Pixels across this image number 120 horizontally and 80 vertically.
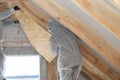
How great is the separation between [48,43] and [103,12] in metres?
1.43

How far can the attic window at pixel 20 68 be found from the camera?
335 cm

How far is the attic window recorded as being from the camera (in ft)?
11.0

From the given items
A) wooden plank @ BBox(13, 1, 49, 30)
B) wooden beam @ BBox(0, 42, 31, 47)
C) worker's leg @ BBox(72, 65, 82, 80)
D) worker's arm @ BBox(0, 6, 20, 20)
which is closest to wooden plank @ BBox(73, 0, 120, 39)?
worker's leg @ BBox(72, 65, 82, 80)

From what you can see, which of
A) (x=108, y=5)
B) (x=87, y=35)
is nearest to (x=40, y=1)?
(x=87, y=35)

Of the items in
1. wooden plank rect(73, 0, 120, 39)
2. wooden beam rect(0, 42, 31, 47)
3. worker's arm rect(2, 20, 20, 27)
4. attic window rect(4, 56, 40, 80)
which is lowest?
attic window rect(4, 56, 40, 80)

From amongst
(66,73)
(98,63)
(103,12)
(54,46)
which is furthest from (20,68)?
(103,12)

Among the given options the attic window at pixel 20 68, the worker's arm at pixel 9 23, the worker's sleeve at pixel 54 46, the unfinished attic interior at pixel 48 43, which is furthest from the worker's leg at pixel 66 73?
the worker's arm at pixel 9 23

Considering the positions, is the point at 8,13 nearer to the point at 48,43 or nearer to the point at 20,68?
the point at 48,43

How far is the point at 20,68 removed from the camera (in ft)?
11.0

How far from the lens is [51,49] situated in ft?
10.1

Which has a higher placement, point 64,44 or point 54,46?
point 64,44

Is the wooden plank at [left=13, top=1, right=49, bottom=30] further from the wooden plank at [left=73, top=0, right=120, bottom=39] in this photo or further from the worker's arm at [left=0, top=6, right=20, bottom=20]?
the wooden plank at [left=73, top=0, right=120, bottom=39]

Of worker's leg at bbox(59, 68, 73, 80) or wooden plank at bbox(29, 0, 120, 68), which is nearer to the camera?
wooden plank at bbox(29, 0, 120, 68)

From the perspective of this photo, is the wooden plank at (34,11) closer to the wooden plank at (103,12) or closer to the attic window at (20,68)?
the attic window at (20,68)
